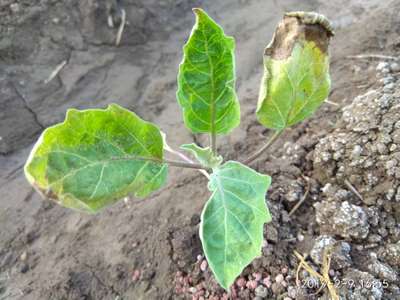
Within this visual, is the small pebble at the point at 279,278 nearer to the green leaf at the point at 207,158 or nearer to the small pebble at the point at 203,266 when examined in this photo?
the small pebble at the point at 203,266

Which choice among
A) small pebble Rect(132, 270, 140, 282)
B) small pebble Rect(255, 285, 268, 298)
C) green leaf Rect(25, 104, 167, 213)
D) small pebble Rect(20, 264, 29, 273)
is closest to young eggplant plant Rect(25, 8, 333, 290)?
green leaf Rect(25, 104, 167, 213)

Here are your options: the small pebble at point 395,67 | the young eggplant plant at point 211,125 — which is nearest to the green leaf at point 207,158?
the young eggplant plant at point 211,125

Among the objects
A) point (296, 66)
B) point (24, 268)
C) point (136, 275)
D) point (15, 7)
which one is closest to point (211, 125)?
point (296, 66)

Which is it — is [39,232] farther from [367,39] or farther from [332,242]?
[367,39]

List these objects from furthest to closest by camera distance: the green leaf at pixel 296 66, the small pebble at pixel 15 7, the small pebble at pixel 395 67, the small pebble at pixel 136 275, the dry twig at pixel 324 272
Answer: the small pebble at pixel 15 7 < the small pebble at pixel 395 67 < the small pebble at pixel 136 275 < the dry twig at pixel 324 272 < the green leaf at pixel 296 66

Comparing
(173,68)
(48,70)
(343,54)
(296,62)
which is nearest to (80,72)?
(48,70)

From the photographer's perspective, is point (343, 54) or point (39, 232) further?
point (343, 54)
